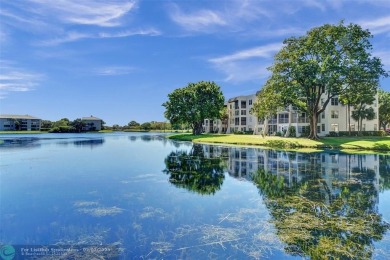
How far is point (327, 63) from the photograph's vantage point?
140 feet

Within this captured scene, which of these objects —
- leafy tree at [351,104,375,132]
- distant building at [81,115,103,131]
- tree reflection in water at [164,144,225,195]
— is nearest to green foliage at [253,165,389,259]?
tree reflection in water at [164,144,225,195]

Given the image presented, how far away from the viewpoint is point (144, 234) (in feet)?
28.6

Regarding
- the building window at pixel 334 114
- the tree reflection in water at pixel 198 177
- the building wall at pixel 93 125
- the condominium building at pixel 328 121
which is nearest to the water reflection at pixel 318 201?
the tree reflection in water at pixel 198 177

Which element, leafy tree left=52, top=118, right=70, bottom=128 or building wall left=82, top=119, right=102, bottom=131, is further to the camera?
building wall left=82, top=119, right=102, bottom=131

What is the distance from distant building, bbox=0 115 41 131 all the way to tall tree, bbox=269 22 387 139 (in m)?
125

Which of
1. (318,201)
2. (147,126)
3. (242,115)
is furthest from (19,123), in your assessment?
(318,201)

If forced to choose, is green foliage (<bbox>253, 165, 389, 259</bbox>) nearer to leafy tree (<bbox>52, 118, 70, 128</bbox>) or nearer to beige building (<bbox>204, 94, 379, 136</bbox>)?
beige building (<bbox>204, 94, 379, 136</bbox>)

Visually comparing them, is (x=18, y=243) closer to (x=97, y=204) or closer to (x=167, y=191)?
(x=97, y=204)

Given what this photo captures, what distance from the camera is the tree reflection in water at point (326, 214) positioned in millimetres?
7739

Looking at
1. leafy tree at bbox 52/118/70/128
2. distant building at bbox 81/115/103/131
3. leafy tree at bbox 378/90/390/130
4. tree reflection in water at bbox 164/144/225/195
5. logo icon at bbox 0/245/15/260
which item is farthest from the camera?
distant building at bbox 81/115/103/131

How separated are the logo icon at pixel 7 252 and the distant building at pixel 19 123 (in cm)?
14107

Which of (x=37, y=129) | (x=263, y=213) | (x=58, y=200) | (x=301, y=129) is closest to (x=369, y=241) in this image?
(x=263, y=213)

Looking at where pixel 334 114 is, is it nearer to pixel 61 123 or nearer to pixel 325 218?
pixel 325 218

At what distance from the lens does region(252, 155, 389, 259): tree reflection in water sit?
774 cm
